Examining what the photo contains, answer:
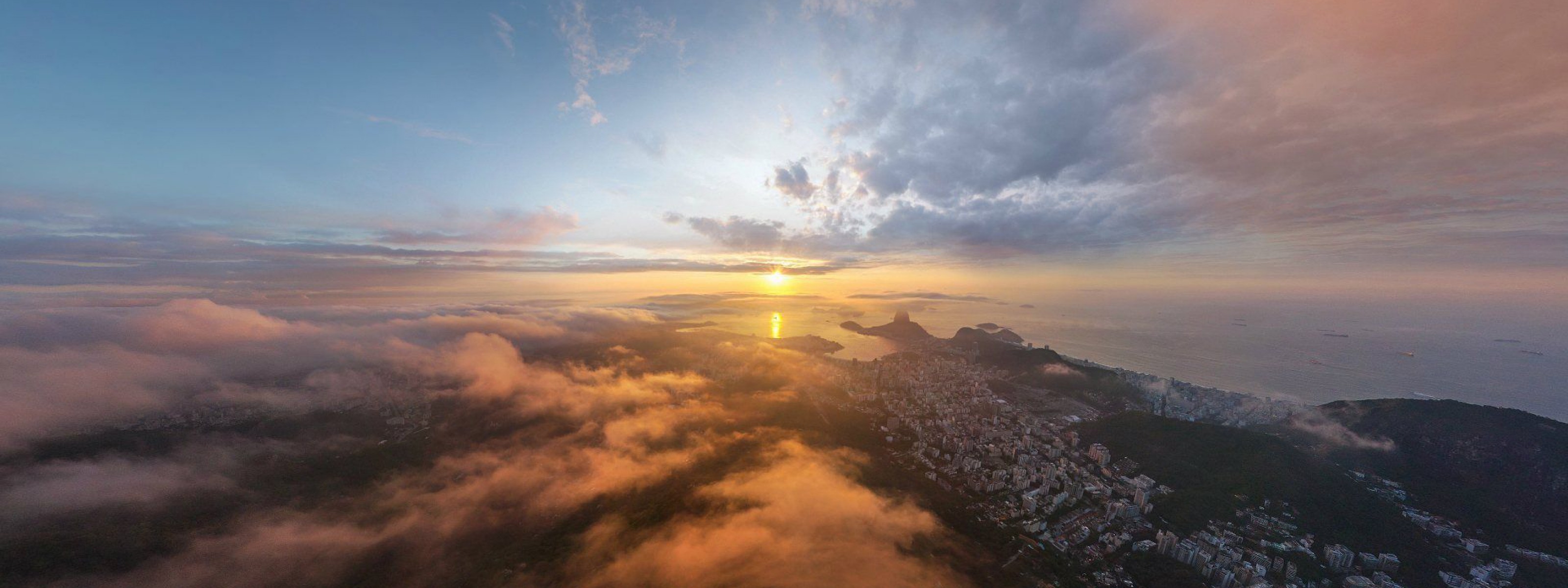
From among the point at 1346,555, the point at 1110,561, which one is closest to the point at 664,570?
the point at 1110,561

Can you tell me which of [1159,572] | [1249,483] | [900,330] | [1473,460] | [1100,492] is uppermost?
[1473,460]

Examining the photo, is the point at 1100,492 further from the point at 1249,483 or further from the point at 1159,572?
the point at 1249,483

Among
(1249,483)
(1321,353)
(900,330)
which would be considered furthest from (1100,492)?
(1321,353)

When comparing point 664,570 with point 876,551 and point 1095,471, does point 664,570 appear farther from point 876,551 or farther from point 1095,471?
point 1095,471

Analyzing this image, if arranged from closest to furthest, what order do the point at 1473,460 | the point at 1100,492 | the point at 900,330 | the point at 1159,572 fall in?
the point at 1159,572 → the point at 1100,492 → the point at 1473,460 → the point at 900,330

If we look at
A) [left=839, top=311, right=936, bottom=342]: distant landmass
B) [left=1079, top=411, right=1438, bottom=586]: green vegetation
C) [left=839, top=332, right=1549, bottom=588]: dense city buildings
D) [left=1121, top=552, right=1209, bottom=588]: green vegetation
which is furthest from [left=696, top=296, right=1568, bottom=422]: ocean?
[left=1121, top=552, right=1209, bottom=588]: green vegetation

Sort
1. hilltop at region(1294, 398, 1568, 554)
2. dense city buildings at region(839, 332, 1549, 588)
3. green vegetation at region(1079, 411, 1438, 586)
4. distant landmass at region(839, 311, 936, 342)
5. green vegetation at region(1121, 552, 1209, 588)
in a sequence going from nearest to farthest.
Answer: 1. green vegetation at region(1121, 552, 1209, 588)
2. dense city buildings at region(839, 332, 1549, 588)
3. green vegetation at region(1079, 411, 1438, 586)
4. hilltop at region(1294, 398, 1568, 554)
5. distant landmass at region(839, 311, 936, 342)

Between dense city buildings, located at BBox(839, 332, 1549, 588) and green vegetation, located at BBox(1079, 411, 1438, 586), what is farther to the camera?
green vegetation, located at BBox(1079, 411, 1438, 586)

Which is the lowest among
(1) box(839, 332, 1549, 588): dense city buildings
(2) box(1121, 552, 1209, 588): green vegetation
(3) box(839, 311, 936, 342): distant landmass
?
(2) box(1121, 552, 1209, 588): green vegetation

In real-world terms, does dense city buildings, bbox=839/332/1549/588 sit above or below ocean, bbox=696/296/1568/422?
below

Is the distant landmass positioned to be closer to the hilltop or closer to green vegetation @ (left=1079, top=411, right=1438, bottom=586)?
green vegetation @ (left=1079, top=411, right=1438, bottom=586)

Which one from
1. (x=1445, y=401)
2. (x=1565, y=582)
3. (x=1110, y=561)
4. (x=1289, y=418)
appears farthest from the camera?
(x=1289, y=418)
